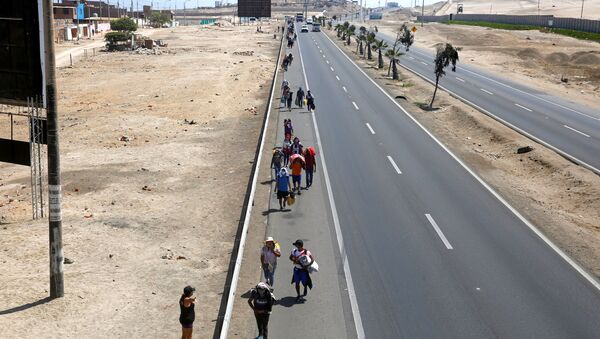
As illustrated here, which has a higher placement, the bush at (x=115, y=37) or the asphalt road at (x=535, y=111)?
the bush at (x=115, y=37)

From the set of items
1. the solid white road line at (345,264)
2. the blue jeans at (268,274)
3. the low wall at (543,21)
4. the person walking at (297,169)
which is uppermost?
the low wall at (543,21)

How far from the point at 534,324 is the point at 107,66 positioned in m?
59.7

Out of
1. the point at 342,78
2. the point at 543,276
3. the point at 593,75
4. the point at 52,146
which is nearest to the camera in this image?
the point at 52,146

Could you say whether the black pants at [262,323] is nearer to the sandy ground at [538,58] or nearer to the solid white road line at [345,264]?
the solid white road line at [345,264]

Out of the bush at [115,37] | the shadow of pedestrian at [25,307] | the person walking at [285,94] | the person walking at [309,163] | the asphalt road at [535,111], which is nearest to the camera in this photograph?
the shadow of pedestrian at [25,307]

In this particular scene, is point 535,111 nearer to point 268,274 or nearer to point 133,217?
point 133,217

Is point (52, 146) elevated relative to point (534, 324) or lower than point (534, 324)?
elevated

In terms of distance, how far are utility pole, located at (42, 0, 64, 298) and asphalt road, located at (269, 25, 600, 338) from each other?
469 cm

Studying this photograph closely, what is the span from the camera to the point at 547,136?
103ft

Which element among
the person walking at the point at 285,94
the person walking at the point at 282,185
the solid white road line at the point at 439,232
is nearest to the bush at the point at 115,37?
the person walking at the point at 285,94

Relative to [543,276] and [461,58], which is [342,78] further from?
[543,276]

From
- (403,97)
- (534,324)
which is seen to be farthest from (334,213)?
(403,97)

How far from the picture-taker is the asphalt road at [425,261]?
12227 millimetres

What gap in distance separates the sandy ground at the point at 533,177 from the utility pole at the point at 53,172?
1228 cm
